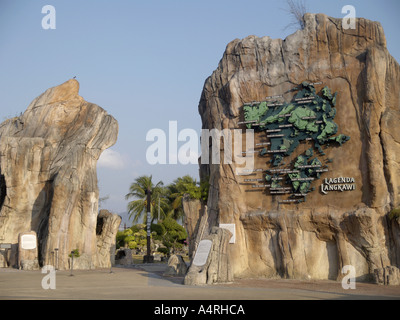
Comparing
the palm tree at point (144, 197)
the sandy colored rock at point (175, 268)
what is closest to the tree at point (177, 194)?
the palm tree at point (144, 197)

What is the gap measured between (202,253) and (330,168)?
235 inches

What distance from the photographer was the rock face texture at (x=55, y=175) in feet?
99.7

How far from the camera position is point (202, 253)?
19141 millimetres

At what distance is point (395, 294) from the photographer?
15.1 metres

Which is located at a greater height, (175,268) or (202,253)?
(202,253)

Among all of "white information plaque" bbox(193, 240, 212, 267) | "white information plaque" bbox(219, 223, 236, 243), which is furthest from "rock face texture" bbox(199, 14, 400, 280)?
"white information plaque" bbox(193, 240, 212, 267)

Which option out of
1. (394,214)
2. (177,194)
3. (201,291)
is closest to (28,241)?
(201,291)

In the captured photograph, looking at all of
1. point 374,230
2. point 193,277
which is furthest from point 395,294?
point 193,277

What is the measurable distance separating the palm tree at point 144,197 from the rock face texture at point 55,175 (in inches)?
886

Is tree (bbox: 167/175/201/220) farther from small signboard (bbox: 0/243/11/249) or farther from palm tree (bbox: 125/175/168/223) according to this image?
small signboard (bbox: 0/243/11/249)

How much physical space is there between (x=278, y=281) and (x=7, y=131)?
75.9 feet

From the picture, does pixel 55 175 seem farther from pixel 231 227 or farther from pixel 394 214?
pixel 394 214

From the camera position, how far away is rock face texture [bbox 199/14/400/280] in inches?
754
